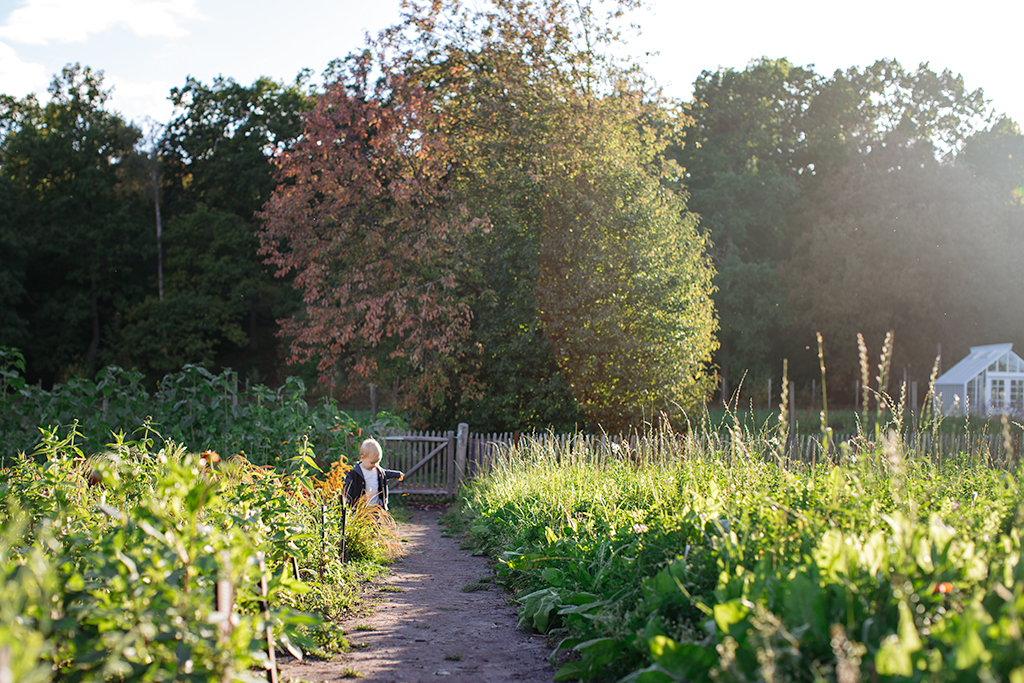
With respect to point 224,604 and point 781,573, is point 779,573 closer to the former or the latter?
point 781,573

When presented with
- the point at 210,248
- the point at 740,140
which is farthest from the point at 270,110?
the point at 740,140

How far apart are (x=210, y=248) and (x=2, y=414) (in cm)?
2614

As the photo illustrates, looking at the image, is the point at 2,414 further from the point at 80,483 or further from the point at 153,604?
the point at 153,604

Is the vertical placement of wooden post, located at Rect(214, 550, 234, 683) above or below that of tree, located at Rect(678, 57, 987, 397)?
below

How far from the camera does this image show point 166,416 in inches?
339

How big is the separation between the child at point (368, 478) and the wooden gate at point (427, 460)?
5.99 m

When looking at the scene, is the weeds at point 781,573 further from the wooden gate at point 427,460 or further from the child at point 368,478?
the wooden gate at point 427,460

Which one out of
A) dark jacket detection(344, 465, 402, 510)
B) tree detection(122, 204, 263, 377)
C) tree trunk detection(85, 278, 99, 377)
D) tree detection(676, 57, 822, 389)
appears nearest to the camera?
dark jacket detection(344, 465, 402, 510)

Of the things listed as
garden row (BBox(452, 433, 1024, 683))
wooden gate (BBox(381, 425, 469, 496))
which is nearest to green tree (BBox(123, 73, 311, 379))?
wooden gate (BBox(381, 425, 469, 496))

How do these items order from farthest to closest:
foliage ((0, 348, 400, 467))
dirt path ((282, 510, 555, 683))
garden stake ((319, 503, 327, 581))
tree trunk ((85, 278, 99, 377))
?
tree trunk ((85, 278, 99, 377)) → foliage ((0, 348, 400, 467)) → garden stake ((319, 503, 327, 581)) → dirt path ((282, 510, 555, 683))

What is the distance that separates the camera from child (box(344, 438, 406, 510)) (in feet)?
24.1

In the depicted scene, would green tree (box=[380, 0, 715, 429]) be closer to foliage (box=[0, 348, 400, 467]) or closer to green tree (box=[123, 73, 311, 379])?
foliage (box=[0, 348, 400, 467])

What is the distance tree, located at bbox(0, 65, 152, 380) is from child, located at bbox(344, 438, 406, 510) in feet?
95.4

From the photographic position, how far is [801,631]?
7.69ft
